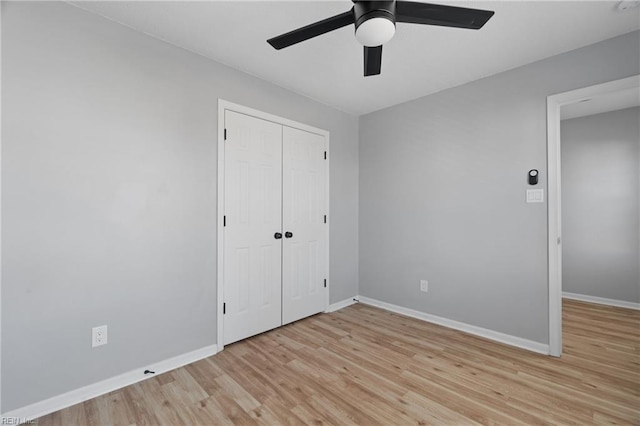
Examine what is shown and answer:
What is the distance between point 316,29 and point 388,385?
228 cm

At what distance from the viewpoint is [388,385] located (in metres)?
1.96

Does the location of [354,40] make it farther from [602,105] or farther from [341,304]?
[602,105]

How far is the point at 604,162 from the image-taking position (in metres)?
3.64

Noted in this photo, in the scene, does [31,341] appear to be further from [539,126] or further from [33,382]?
[539,126]

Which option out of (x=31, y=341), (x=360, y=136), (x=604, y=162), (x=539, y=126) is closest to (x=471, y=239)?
(x=539, y=126)

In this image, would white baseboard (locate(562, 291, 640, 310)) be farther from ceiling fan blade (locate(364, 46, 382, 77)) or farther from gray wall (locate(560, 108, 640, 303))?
ceiling fan blade (locate(364, 46, 382, 77))

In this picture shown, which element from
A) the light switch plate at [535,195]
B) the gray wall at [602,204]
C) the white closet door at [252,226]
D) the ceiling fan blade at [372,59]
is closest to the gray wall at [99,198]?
the white closet door at [252,226]

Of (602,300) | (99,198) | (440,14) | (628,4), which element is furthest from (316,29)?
(602,300)

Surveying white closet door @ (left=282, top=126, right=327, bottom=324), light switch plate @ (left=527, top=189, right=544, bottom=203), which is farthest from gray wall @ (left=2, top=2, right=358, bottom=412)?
light switch plate @ (left=527, top=189, right=544, bottom=203)

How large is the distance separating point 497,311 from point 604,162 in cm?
272

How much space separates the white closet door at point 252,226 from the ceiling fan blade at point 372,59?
1.31 m

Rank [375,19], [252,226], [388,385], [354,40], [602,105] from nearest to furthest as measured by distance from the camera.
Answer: [375,19]
[388,385]
[354,40]
[252,226]
[602,105]

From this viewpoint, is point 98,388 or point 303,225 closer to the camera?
point 98,388

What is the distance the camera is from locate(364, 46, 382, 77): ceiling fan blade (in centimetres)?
160
